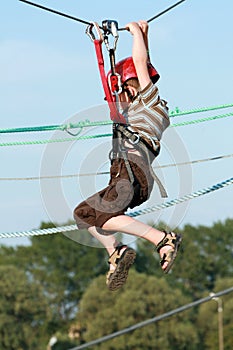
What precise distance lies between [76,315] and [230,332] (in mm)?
9163

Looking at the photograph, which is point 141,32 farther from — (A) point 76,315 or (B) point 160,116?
(A) point 76,315

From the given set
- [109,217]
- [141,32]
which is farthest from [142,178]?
[141,32]

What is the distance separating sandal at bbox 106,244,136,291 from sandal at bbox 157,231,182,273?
0.18 metres

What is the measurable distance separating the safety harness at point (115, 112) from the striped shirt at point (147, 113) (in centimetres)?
6

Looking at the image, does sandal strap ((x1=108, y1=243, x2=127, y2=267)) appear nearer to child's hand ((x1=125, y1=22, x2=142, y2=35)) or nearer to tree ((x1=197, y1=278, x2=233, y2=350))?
child's hand ((x1=125, y1=22, x2=142, y2=35))

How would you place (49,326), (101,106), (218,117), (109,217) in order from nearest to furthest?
1. (109,217)
2. (101,106)
3. (218,117)
4. (49,326)

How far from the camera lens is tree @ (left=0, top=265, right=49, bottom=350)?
58.8 metres

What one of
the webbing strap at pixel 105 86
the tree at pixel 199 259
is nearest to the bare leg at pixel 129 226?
the webbing strap at pixel 105 86

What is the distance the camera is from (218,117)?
9.94 metres

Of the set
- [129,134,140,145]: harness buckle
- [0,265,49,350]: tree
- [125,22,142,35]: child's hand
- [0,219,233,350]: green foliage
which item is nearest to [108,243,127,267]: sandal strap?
[129,134,140,145]: harness buckle

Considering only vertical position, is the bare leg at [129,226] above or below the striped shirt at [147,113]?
below

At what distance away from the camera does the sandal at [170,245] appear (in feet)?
25.6

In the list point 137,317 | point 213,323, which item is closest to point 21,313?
point 137,317

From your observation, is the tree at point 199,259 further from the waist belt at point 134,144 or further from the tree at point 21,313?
the waist belt at point 134,144
